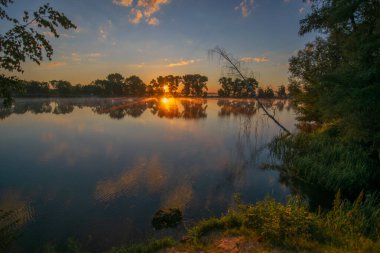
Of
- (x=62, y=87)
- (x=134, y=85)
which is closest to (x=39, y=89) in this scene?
(x=62, y=87)

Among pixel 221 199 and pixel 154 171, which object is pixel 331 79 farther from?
pixel 154 171

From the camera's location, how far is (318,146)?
17875 mm

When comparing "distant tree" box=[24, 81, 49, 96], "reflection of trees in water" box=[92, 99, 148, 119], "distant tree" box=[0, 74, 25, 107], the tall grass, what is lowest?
the tall grass

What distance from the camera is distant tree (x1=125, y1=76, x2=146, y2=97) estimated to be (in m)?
155

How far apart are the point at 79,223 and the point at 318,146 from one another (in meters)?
16.8

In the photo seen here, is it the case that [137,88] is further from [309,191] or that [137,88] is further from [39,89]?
[309,191]

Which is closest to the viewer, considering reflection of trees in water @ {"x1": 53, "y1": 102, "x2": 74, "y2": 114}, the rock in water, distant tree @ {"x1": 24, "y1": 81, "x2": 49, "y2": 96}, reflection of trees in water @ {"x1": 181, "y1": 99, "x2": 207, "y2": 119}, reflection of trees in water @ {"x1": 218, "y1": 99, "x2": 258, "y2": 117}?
the rock in water

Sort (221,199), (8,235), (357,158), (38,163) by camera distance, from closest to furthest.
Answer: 1. (8,235)
2. (221,199)
3. (357,158)
4. (38,163)

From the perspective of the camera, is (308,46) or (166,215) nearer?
(166,215)

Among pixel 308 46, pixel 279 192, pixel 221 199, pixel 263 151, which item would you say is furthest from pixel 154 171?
pixel 308 46

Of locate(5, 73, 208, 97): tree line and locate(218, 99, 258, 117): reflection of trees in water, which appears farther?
locate(5, 73, 208, 97): tree line

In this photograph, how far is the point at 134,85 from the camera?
156250mm

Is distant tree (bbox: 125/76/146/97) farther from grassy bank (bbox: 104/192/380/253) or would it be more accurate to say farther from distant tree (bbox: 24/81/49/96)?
grassy bank (bbox: 104/192/380/253)

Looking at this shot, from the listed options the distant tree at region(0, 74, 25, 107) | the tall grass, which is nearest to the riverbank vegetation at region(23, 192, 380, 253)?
the distant tree at region(0, 74, 25, 107)
